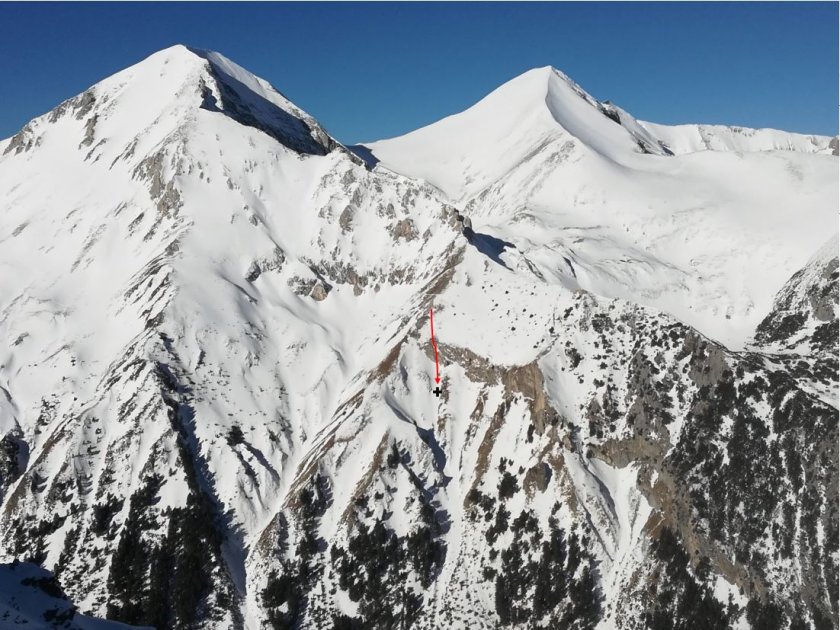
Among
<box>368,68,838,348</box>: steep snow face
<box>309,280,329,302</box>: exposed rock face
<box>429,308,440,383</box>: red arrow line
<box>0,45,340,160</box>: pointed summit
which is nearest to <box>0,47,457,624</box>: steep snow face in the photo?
<box>309,280,329,302</box>: exposed rock face

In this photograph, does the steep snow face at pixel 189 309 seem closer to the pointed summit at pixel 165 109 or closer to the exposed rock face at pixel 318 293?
the exposed rock face at pixel 318 293

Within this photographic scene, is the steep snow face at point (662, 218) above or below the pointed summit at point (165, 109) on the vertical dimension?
below

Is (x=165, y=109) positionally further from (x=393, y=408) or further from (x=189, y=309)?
(x=393, y=408)

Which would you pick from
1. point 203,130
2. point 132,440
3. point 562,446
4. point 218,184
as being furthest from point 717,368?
point 203,130

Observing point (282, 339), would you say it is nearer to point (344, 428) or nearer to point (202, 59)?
point (344, 428)

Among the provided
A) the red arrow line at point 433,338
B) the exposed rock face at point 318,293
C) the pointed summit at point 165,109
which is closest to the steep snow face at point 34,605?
the red arrow line at point 433,338

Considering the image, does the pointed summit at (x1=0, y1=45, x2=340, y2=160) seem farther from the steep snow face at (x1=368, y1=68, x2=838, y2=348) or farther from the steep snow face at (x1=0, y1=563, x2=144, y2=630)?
the steep snow face at (x1=0, y1=563, x2=144, y2=630)

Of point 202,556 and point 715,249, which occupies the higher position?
point 715,249
